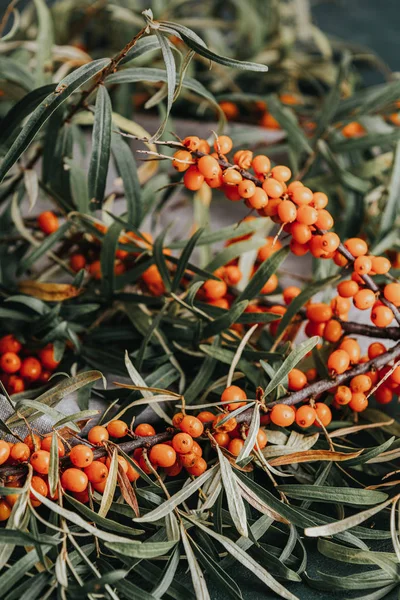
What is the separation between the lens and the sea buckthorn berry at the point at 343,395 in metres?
0.43

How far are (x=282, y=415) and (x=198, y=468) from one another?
6cm

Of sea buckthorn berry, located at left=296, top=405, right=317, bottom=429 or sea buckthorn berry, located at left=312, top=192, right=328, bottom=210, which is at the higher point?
sea buckthorn berry, located at left=312, top=192, right=328, bottom=210

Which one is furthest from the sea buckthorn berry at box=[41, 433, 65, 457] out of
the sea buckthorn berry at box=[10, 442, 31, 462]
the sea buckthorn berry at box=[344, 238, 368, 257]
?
the sea buckthorn berry at box=[344, 238, 368, 257]

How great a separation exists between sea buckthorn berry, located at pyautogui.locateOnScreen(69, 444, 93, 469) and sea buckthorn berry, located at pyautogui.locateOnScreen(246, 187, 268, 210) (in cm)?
18

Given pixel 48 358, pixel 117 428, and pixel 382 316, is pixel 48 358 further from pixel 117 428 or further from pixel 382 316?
pixel 382 316

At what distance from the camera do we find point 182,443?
40 centimetres

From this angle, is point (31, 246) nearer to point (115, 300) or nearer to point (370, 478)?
point (115, 300)

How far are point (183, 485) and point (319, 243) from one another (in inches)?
6.9

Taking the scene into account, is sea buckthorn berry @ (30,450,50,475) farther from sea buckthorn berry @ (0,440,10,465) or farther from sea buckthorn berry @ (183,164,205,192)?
sea buckthorn berry @ (183,164,205,192)

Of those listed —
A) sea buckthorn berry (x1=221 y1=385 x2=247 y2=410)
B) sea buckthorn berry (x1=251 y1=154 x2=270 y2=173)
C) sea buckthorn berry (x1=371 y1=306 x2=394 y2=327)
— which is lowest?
sea buckthorn berry (x1=221 y1=385 x2=247 y2=410)

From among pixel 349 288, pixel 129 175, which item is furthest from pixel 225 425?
pixel 129 175

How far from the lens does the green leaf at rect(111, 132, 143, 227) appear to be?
523 mm

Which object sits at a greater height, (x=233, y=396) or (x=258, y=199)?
(x=258, y=199)

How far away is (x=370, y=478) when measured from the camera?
48 centimetres
